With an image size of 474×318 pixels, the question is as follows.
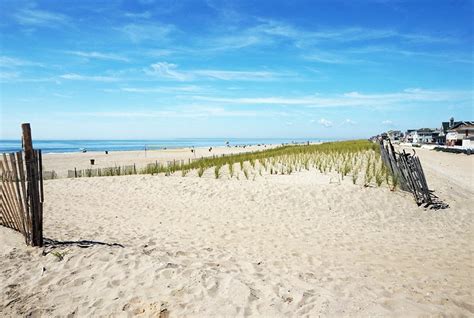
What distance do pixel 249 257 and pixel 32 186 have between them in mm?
3447

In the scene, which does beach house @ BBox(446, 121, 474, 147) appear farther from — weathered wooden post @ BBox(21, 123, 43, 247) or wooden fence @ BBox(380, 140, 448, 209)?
weathered wooden post @ BBox(21, 123, 43, 247)

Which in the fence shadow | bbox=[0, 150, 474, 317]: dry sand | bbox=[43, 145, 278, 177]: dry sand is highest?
bbox=[43, 145, 278, 177]: dry sand

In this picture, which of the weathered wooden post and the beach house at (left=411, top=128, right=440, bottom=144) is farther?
the beach house at (left=411, top=128, right=440, bottom=144)

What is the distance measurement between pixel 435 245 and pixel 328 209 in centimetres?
273

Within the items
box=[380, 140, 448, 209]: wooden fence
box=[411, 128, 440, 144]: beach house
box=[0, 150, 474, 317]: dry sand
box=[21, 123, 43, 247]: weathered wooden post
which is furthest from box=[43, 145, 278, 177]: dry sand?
box=[411, 128, 440, 144]: beach house

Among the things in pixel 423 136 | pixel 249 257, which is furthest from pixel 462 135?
pixel 249 257

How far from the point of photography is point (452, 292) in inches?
162

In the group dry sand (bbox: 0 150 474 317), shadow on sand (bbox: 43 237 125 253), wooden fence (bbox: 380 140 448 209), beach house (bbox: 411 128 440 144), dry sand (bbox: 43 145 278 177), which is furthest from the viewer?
beach house (bbox: 411 128 440 144)

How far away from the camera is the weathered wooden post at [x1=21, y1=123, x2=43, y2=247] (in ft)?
16.2

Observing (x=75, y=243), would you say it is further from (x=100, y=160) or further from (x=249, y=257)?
(x=100, y=160)

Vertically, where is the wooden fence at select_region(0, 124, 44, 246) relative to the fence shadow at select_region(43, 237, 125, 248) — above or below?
above

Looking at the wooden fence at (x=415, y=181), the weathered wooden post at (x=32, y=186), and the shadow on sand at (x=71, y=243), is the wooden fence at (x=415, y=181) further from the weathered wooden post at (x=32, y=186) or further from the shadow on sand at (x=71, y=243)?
the weathered wooden post at (x=32, y=186)

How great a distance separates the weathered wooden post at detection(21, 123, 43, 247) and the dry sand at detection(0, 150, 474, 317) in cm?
26

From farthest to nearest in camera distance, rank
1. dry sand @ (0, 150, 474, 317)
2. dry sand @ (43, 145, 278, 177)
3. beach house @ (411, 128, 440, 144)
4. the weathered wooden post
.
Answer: beach house @ (411, 128, 440, 144), dry sand @ (43, 145, 278, 177), the weathered wooden post, dry sand @ (0, 150, 474, 317)
